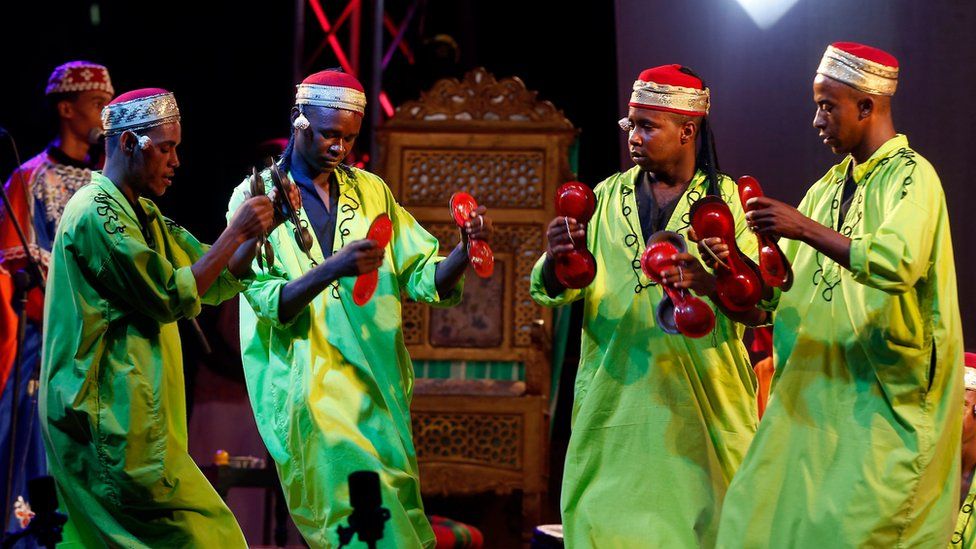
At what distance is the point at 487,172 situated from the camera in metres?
7.24

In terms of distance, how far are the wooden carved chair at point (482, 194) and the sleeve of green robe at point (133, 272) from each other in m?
3.51

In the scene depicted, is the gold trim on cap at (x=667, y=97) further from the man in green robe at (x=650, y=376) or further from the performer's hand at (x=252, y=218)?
the performer's hand at (x=252, y=218)

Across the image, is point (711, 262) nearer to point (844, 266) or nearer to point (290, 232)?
point (844, 266)

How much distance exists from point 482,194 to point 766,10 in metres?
1.80

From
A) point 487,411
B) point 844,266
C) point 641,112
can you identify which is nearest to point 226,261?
point 641,112

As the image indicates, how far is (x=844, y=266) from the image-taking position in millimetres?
3395

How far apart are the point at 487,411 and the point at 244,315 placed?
9.50ft

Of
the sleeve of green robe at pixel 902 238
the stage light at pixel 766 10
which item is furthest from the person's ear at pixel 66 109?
the sleeve of green robe at pixel 902 238

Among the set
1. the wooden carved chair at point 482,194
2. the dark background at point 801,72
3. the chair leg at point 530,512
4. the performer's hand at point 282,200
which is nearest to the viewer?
the performer's hand at point 282,200

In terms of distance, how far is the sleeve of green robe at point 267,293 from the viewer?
4.05 m

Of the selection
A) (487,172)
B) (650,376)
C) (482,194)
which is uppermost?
(650,376)

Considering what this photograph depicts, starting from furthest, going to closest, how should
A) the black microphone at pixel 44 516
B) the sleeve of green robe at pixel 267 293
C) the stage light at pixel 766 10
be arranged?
the stage light at pixel 766 10
the sleeve of green robe at pixel 267 293
the black microphone at pixel 44 516

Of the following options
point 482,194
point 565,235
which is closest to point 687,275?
point 565,235

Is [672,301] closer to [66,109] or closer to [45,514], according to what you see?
[45,514]
